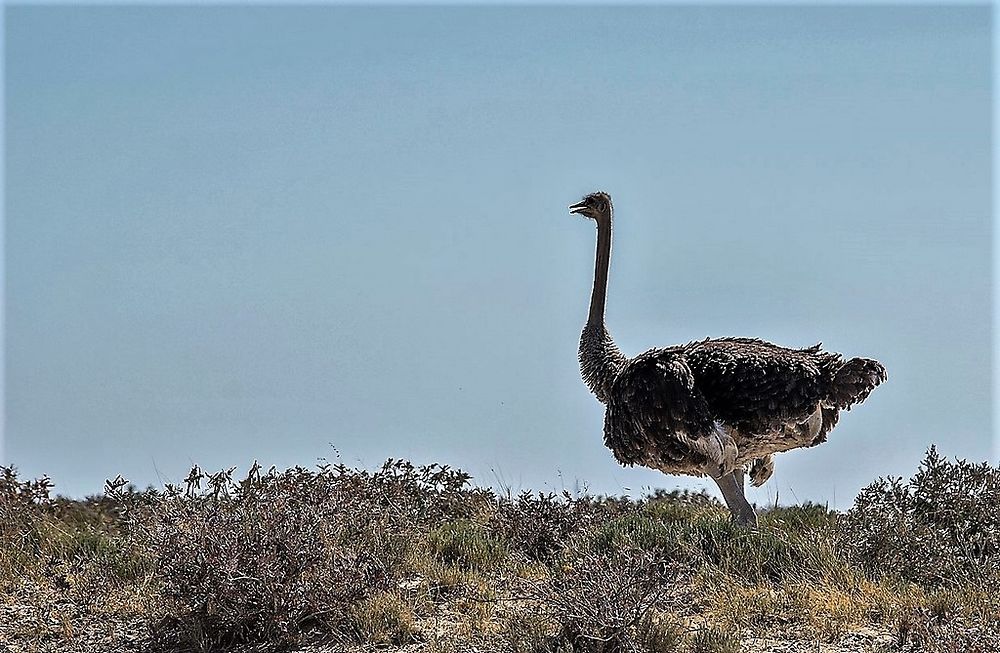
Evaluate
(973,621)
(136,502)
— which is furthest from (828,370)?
(136,502)

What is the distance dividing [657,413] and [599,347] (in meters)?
1.32

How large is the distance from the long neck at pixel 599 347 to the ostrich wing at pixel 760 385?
89cm

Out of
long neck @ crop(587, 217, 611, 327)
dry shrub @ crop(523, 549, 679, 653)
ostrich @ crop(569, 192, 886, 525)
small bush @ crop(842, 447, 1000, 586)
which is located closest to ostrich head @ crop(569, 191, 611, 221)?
long neck @ crop(587, 217, 611, 327)

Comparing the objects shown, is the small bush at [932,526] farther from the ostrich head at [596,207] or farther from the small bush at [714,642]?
the ostrich head at [596,207]

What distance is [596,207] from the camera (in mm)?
11969

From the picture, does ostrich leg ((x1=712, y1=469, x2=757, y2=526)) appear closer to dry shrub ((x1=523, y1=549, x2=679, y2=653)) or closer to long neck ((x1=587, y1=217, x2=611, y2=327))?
long neck ((x1=587, y1=217, x2=611, y2=327))

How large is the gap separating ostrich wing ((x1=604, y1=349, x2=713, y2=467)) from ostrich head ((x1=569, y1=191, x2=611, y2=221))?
186 centimetres

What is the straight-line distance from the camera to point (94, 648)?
322 inches

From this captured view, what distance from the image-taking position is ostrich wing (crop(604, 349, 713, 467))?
32.7 ft

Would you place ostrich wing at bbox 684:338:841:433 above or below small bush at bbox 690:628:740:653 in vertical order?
above

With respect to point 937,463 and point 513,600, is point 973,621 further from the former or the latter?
point 513,600

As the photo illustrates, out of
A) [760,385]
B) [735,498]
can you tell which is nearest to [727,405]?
[760,385]

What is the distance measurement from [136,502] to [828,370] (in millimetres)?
4844

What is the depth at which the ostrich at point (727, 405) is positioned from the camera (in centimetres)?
1002
